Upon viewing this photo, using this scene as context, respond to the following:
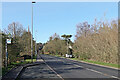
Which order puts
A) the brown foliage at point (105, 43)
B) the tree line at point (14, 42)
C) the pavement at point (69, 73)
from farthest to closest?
the brown foliage at point (105, 43) < the tree line at point (14, 42) < the pavement at point (69, 73)

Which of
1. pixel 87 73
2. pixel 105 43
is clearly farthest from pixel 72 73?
pixel 105 43

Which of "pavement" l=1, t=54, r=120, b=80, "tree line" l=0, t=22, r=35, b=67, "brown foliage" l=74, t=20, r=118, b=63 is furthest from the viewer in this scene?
"brown foliage" l=74, t=20, r=118, b=63

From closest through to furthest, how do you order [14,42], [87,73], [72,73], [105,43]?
1. [87,73]
2. [72,73]
3. [14,42]
4. [105,43]

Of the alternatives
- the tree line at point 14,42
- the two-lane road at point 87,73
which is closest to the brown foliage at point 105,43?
the two-lane road at point 87,73

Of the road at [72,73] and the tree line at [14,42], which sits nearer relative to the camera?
the road at [72,73]

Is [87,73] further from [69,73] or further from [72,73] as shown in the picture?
[69,73]

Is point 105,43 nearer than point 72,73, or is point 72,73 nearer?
point 72,73

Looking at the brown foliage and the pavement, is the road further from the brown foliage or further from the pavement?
the brown foliage

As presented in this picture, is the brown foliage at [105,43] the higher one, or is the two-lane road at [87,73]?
the brown foliage at [105,43]

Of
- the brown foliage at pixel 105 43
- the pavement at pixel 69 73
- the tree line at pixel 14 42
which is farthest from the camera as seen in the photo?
the brown foliage at pixel 105 43

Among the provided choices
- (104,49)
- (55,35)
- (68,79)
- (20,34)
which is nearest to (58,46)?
(55,35)

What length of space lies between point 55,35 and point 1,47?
10471 cm

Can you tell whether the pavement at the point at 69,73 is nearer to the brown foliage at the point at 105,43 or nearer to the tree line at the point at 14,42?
the tree line at the point at 14,42

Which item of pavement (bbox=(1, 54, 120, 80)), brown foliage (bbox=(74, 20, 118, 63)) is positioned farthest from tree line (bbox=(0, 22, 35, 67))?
brown foliage (bbox=(74, 20, 118, 63))
